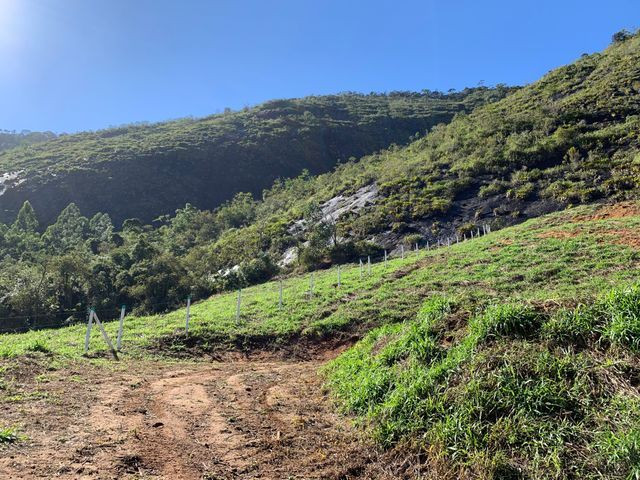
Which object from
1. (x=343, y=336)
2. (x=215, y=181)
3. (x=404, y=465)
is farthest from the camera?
(x=215, y=181)

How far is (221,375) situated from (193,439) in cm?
462

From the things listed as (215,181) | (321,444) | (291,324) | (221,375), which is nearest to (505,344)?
(321,444)

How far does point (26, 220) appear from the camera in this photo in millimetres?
67625

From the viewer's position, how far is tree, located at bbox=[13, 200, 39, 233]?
217 feet

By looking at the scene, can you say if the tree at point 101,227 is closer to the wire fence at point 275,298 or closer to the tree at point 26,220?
the tree at point 26,220

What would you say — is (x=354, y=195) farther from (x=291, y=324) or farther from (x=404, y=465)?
(x=404, y=465)

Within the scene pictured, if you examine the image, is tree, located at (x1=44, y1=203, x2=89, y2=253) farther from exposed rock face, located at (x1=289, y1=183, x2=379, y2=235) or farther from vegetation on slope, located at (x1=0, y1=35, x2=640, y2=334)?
exposed rock face, located at (x1=289, y1=183, x2=379, y2=235)

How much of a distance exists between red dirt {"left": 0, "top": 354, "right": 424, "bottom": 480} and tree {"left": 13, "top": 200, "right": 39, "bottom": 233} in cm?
6742

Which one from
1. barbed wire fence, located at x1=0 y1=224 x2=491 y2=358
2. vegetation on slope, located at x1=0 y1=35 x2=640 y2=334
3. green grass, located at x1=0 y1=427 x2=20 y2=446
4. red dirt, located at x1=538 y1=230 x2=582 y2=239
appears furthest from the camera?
vegetation on slope, located at x1=0 y1=35 x2=640 y2=334

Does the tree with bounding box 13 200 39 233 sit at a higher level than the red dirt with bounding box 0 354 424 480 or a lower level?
higher

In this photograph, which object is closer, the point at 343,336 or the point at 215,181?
the point at 343,336

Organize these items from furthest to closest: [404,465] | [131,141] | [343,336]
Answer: [131,141] → [343,336] → [404,465]

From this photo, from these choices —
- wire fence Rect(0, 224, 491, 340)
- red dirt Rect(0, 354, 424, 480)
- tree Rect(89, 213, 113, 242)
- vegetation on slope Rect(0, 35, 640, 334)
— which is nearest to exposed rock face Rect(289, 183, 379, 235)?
vegetation on slope Rect(0, 35, 640, 334)

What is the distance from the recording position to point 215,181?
89375 mm
